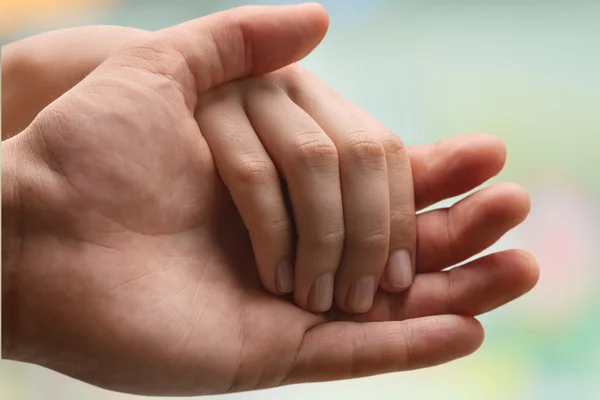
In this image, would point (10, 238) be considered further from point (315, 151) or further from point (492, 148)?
point (492, 148)

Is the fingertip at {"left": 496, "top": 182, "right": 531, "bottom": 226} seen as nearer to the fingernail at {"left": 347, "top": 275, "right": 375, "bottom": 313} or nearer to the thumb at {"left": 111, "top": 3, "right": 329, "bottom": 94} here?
the fingernail at {"left": 347, "top": 275, "right": 375, "bottom": 313}

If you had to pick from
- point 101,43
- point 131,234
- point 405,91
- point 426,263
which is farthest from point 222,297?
point 405,91

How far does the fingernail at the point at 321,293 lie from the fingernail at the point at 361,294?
22 mm

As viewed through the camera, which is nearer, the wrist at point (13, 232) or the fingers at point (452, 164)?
the wrist at point (13, 232)

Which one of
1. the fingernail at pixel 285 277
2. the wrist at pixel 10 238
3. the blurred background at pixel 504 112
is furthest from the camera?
the blurred background at pixel 504 112

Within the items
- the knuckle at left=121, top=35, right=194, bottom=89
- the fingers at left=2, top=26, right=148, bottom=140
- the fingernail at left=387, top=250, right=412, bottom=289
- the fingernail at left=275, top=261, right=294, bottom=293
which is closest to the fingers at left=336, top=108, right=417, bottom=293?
the fingernail at left=387, top=250, right=412, bottom=289

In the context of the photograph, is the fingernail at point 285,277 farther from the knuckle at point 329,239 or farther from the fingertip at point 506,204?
the fingertip at point 506,204

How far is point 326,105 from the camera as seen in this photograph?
27.8 inches

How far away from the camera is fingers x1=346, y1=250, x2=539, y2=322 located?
0.66 m

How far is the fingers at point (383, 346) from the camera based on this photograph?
648 mm

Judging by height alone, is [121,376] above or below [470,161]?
below

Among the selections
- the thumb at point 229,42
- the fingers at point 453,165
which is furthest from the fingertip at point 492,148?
the thumb at point 229,42

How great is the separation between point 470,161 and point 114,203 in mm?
374

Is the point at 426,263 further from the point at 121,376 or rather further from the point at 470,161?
the point at 121,376
